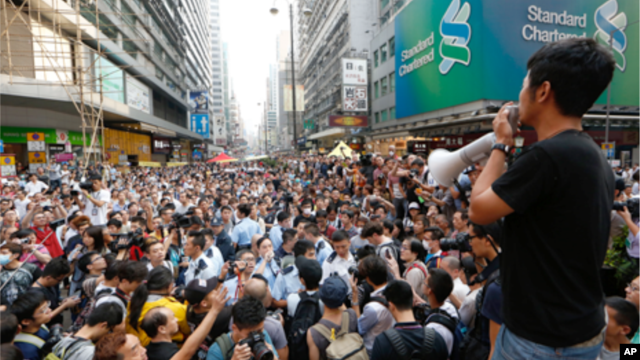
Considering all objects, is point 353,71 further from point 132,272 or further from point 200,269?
point 132,272

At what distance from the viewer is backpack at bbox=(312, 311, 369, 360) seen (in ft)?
9.23

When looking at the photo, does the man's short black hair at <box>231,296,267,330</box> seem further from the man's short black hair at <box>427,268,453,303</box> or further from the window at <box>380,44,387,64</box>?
the window at <box>380,44,387,64</box>

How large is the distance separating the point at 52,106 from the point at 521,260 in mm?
27246

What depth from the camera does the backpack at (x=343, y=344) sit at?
9.23 ft

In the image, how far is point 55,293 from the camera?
14.7ft

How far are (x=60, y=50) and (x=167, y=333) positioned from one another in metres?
24.9

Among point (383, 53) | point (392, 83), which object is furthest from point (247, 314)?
point (383, 53)

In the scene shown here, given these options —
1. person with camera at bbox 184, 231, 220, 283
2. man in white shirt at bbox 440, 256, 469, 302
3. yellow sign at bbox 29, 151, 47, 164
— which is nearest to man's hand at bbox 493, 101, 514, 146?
man in white shirt at bbox 440, 256, 469, 302

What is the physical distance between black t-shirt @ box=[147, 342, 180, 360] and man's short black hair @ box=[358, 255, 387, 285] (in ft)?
6.40

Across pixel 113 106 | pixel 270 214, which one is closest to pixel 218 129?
pixel 113 106

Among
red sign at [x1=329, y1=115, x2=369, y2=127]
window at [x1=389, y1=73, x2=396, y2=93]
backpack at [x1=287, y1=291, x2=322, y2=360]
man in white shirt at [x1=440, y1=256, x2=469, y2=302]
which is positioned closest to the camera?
backpack at [x1=287, y1=291, x2=322, y2=360]

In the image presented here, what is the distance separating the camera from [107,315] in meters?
3.00

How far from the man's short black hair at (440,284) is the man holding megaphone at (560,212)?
168 centimetres

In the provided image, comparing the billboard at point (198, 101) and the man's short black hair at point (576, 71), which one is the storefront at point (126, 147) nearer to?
the billboard at point (198, 101)
